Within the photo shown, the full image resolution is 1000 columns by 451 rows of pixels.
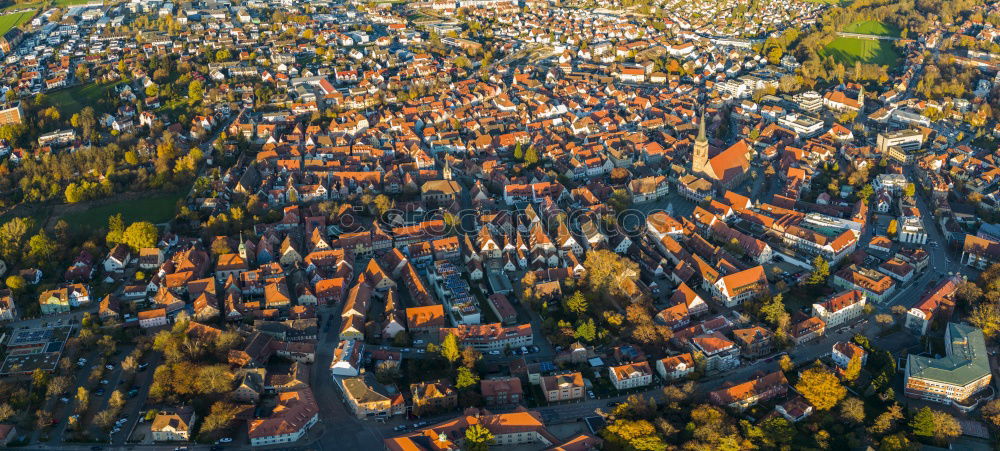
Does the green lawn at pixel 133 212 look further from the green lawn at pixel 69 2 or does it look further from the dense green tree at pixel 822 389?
the green lawn at pixel 69 2

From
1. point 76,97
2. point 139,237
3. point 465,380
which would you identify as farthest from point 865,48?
point 76,97

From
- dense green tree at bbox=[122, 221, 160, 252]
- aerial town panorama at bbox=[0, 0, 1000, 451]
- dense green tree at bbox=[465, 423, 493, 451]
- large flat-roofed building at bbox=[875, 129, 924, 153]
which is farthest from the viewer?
large flat-roofed building at bbox=[875, 129, 924, 153]

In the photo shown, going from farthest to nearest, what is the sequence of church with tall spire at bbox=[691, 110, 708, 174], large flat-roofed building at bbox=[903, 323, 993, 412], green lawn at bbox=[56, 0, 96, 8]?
A: green lawn at bbox=[56, 0, 96, 8]
church with tall spire at bbox=[691, 110, 708, 174]
large flat-roofed building at bbox=[903, 323, 993, 412]

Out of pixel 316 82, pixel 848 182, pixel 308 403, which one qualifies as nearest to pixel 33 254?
pixel 308 403

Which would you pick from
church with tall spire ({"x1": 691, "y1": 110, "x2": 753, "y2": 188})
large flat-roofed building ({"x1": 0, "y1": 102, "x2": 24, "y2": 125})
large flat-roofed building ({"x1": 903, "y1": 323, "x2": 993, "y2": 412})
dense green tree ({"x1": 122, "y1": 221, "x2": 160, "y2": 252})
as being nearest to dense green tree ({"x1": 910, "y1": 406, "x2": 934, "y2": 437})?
large flat-roofed building ({"x1": 903, "y1": 323, "x2": 993, "y2": 412})

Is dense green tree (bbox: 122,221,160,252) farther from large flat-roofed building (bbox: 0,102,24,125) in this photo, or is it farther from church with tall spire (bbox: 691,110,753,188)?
church with tall spire (bbox: 691,110,753,188)

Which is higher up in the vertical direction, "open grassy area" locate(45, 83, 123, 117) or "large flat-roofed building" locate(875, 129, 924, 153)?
"large flat-roofed building" locate(875, 129, 924, 153)

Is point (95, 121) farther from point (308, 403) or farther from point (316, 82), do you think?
point (308, 403)
